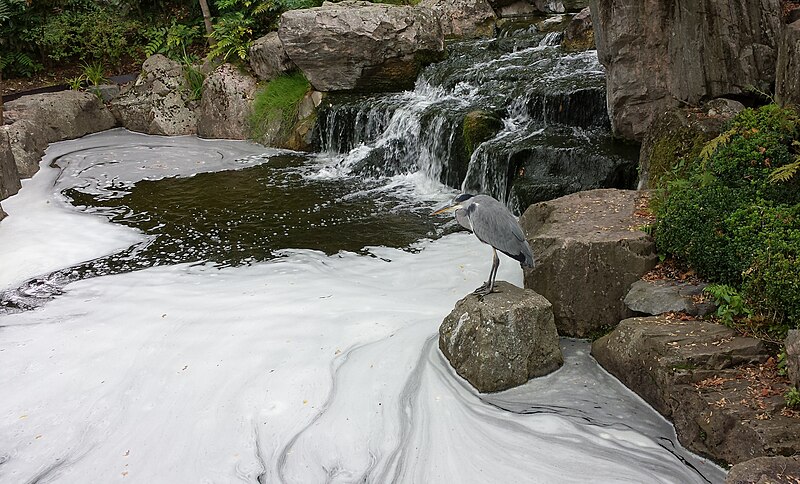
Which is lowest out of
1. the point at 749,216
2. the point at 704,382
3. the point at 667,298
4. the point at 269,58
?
the point at 704,382

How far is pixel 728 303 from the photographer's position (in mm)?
3604

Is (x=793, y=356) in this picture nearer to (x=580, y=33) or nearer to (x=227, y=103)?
(x=580, y=33)

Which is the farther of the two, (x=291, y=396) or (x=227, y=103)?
(x=227, y=103)

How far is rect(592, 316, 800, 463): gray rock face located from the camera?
9.40ft

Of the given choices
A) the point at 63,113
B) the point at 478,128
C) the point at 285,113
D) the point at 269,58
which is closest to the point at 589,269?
the point at 478,128

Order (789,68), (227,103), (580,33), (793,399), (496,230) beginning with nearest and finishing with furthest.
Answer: (793,399) < (496,230) < (789,68) < (580,33) < (227,103)

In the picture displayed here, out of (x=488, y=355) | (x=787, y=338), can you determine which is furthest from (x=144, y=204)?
(x=787, y=338)

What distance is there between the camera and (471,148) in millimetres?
7535

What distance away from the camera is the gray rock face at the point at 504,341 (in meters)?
3.73

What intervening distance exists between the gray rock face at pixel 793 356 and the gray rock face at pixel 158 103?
1025 centimetres

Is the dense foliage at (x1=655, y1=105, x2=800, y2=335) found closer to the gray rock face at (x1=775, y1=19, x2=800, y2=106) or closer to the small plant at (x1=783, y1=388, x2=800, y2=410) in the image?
the gray rock face at (x1=775, y1=19, x2=800, y2=106)

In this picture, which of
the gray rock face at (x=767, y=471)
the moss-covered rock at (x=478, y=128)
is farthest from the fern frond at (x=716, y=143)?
the moss-covered rock at (x=478, y=128)

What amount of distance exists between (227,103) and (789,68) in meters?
8.79

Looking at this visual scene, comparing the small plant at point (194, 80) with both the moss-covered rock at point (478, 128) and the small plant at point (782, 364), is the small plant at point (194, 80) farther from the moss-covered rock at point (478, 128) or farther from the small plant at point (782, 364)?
the small plant at point (782, 364)
